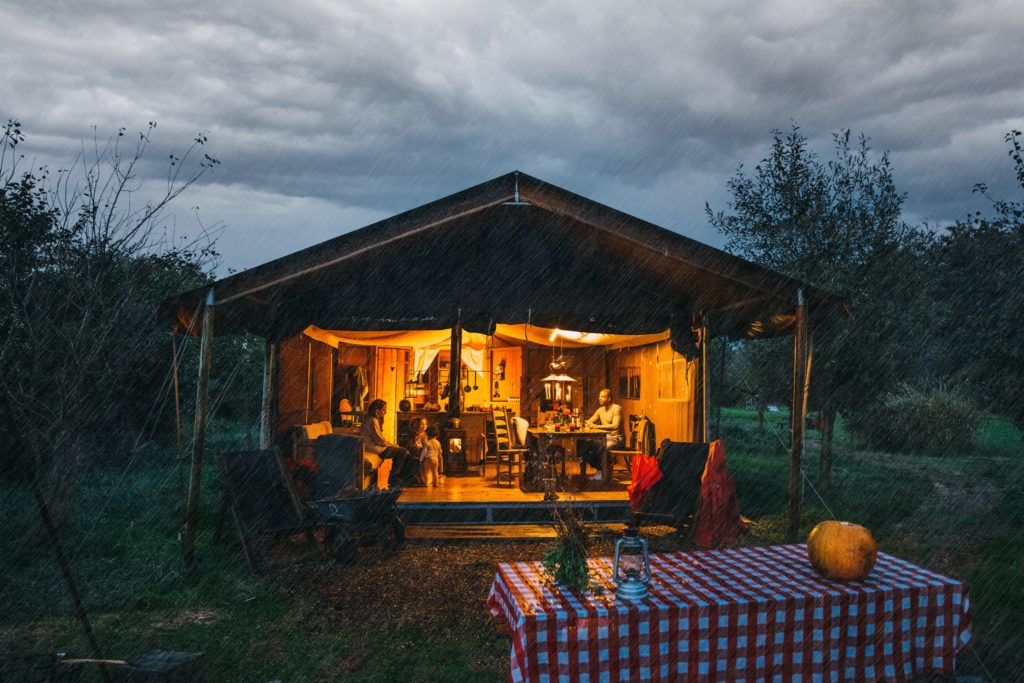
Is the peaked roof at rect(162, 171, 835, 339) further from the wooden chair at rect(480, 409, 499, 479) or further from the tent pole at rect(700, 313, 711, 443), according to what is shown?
the wooden chair at rect(480, 409, 499, 479)

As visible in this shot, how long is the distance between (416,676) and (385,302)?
19.4ft

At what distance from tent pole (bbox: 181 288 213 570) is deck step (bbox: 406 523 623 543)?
6.68ft

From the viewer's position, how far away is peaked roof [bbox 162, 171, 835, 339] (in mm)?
5977

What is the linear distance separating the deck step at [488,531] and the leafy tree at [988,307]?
414 centimetres

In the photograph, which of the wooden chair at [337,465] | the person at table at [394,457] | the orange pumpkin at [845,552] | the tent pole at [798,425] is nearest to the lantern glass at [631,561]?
the orange pumpkin at [845,552]

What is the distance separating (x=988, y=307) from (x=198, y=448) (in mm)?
7666

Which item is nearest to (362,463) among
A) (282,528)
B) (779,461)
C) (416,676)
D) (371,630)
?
(282,528)

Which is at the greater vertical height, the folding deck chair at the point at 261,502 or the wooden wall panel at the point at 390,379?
the wooden wall panel at the point at 390,379

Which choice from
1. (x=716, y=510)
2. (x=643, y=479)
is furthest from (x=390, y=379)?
(x=716, y=510)

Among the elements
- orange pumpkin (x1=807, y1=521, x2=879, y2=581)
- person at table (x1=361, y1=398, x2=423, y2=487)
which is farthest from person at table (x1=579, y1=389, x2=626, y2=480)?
orange pumpkin (x1=807, y1=521, x2=879, y2=581)

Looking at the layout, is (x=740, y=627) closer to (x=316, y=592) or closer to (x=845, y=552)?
(x=845, y=552)

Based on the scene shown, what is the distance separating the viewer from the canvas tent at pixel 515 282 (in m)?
5.99

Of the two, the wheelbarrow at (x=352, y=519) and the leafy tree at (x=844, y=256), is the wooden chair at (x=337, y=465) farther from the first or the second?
the leafy tree at (x=844, y=256)

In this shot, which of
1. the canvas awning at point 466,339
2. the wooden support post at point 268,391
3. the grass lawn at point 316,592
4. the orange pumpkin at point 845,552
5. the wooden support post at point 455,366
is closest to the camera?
the orange pumpkin at point 845,552
